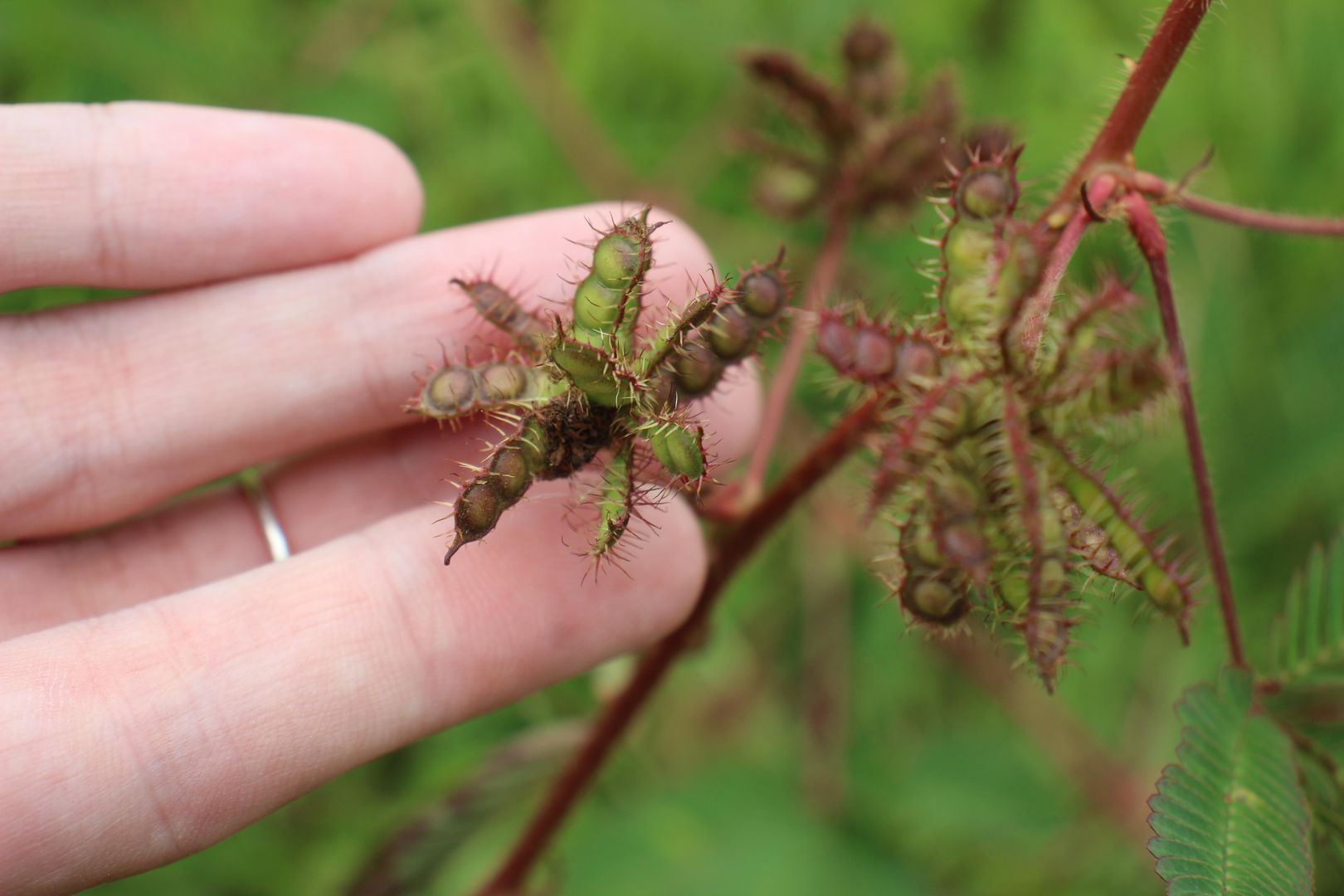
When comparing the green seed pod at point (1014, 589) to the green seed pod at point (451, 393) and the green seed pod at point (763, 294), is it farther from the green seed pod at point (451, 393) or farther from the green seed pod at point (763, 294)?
the green seed pod at point (451, 393)

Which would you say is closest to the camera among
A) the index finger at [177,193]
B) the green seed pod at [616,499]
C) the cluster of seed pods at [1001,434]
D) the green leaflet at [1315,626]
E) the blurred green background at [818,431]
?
the cluster of seed pods at [1001,434]

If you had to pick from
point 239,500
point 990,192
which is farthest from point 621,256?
point 239,500

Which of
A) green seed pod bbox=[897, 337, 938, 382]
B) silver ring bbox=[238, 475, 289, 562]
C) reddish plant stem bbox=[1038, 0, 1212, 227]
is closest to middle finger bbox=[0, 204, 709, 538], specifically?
silver ring bbox=[238, 475, 289, 562]

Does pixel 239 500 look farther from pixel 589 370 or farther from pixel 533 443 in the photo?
pixel 589 370

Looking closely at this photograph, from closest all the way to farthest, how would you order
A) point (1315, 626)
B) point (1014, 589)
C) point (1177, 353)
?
point (1014, 589)
point (1177, 353)
point (1315, 626)

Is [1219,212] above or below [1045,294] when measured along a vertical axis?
above

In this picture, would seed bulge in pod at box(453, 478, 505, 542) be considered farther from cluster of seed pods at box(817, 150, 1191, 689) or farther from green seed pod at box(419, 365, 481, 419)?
cluster of seed pods at box(817, 150, 1191, 689)

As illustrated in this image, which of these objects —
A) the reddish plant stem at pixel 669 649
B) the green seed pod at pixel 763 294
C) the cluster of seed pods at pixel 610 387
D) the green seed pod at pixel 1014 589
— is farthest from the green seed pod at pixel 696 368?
the green seed pod at pixel 1014 589
